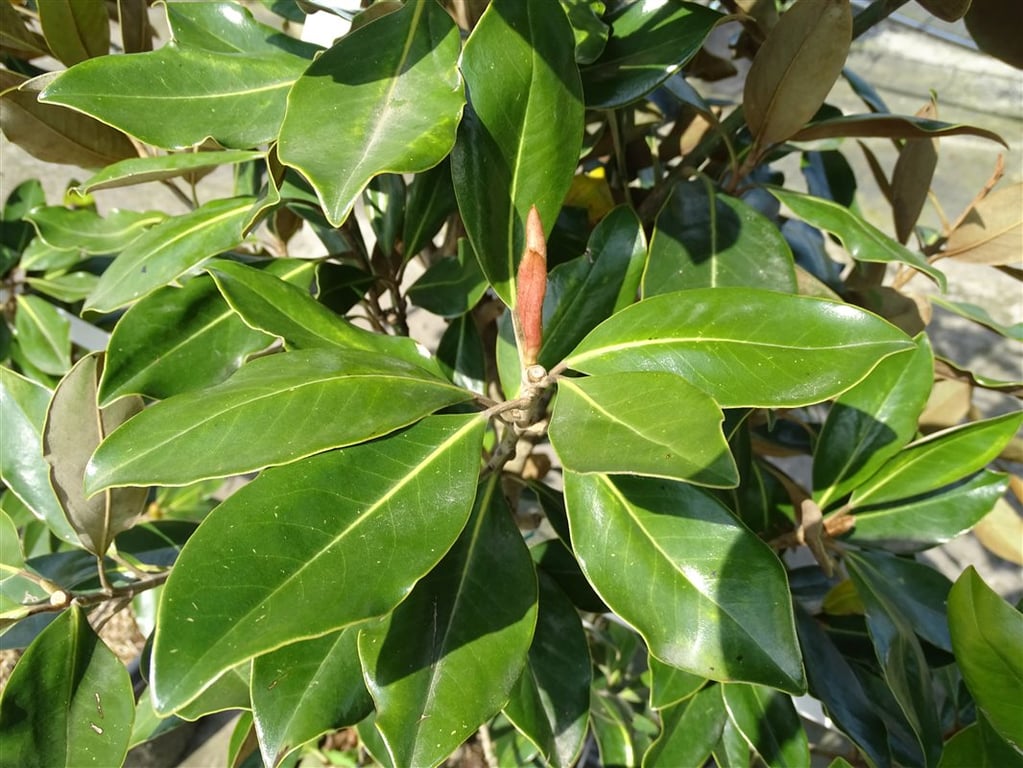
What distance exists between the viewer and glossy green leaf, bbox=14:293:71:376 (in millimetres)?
1236

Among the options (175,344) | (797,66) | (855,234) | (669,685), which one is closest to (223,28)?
(175,344)

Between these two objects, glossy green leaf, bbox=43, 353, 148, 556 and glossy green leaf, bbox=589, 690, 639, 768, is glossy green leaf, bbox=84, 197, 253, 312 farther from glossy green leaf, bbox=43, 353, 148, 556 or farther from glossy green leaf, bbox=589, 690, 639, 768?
glossy green leaf, bbox=589, 690, 639, 768

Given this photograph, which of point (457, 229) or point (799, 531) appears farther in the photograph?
point (457, 229)

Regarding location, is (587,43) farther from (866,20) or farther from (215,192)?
(215,192)

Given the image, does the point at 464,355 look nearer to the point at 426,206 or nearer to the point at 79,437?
the point at 426,206

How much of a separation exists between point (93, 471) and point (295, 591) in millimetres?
151

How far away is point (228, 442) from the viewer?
433mm

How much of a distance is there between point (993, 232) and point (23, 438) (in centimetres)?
111

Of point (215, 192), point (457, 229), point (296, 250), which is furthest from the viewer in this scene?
point (215, 192)

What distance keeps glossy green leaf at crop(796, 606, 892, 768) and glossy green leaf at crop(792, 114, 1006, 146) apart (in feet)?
1.64

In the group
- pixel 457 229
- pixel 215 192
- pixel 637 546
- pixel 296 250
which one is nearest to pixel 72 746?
pixel 637 546

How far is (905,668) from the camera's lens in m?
0.61

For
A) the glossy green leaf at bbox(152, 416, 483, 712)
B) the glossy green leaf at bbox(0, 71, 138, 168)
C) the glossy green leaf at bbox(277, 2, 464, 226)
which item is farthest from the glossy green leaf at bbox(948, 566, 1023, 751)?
the glossy green leaf at bbox(0, 71, 138, 168)

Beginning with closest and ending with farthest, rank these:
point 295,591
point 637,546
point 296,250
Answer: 1. point 295,591
2. point 637,546
3. point 296,250
